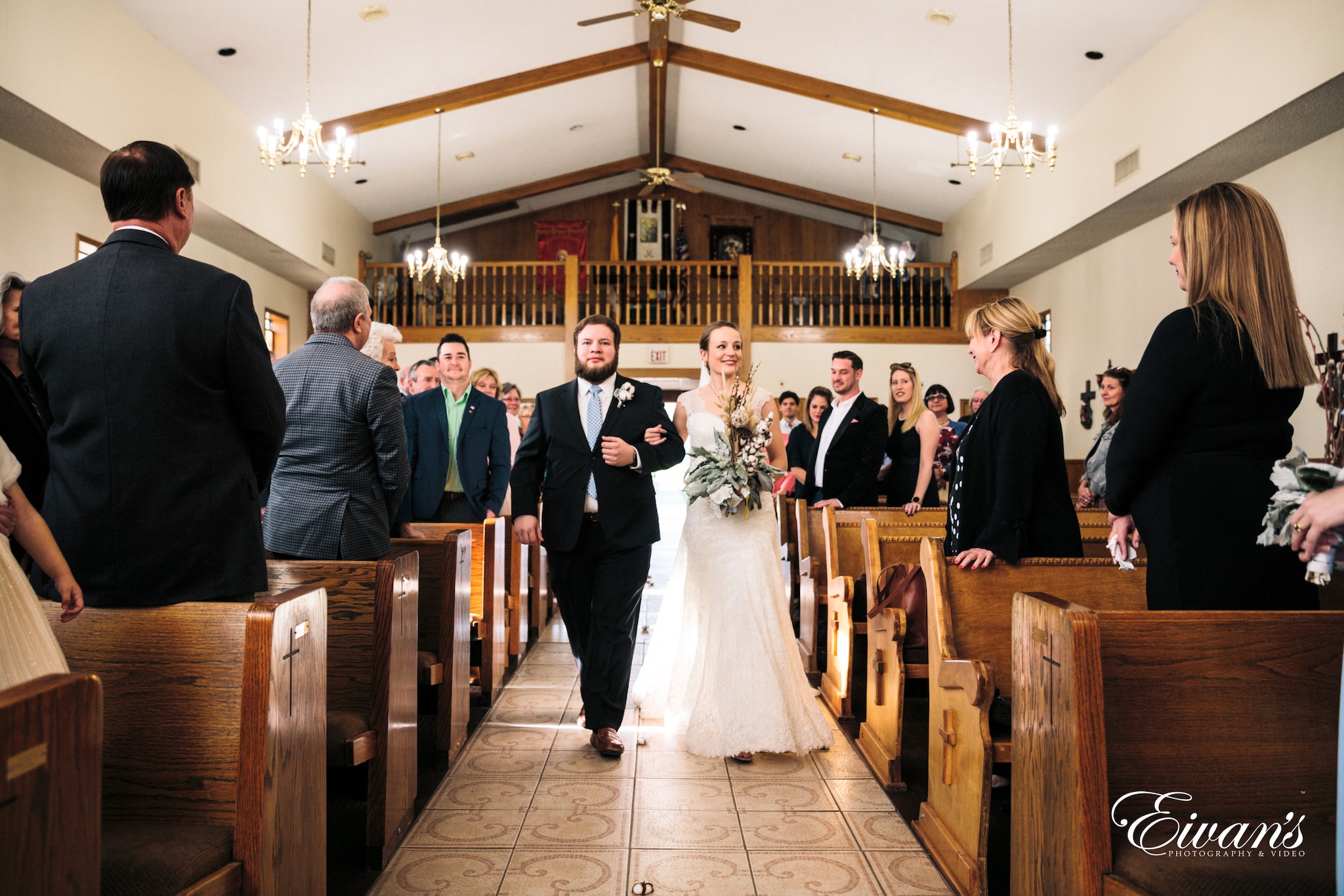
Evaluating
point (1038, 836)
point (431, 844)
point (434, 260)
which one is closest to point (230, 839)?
point (431, 844)

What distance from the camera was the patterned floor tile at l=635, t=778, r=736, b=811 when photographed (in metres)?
2.94

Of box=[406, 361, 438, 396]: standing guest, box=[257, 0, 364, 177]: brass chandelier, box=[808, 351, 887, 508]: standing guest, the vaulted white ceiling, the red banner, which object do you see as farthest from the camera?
the red banner

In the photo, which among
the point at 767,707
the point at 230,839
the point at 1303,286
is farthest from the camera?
the point at 1303,286

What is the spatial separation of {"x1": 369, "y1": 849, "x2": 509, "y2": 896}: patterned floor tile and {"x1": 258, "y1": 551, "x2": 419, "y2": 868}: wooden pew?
0.22 ft

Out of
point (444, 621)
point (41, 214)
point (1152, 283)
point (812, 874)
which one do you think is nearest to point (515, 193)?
point (41, 214)

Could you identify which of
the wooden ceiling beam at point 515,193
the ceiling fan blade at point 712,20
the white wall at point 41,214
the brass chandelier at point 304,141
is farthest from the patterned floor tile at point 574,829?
the wooden ceiling beam at point 515,193

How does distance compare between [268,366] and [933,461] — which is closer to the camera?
[268,366]

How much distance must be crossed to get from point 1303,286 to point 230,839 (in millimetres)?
7527

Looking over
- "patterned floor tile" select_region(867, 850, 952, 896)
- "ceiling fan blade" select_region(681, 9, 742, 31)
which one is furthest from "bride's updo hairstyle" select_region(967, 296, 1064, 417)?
"ceiling fan blade" select_region(681, 9, 742, 31)

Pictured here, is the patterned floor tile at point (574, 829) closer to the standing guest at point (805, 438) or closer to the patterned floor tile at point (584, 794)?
the patterned floor tile at point (584, 794)

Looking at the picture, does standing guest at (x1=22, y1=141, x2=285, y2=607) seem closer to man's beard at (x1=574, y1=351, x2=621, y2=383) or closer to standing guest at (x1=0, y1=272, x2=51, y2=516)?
standing guest at (x1=0, y1=272, x2=51, y2=516)

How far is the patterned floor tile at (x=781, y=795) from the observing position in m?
2.95

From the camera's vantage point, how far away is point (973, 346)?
2.84 m

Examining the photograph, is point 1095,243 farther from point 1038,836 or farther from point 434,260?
point 1038,836
